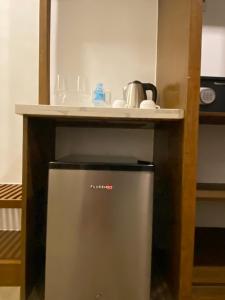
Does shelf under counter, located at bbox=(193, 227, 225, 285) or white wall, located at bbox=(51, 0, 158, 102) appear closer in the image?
→ shelf under counter, located at bbox=(193, 227, 225, 285)

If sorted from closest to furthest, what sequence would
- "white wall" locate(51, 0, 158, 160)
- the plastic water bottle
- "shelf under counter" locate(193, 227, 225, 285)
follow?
"shelf under counter" locate(193, 227, 225, 285), the plastic water bottle, "white wall" locate(51, 0, 158, 160)

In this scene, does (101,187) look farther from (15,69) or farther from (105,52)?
(15,69)

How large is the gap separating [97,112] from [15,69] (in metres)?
0.84

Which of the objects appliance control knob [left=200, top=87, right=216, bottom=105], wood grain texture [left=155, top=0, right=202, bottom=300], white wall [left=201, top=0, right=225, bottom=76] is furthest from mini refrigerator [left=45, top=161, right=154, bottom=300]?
white wall [left=201, top=0, right=225, bottom=76]

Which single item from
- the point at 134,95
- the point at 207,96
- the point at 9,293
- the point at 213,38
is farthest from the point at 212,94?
the point at 9,293

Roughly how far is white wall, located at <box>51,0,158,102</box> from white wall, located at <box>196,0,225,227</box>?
0.95 ft

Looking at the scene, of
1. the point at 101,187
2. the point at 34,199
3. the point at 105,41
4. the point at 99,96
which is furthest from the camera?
the point at 105,41

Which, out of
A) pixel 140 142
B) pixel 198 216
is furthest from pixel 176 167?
pixel 198 216

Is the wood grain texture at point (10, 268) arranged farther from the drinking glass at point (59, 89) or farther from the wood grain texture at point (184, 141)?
the drinking glass at point (59, 89)

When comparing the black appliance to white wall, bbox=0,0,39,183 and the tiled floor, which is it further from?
the tiled floor

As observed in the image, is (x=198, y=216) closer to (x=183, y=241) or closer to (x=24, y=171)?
(x=183, y=241)

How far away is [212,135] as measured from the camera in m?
1.40

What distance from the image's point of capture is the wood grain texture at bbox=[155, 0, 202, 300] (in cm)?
81

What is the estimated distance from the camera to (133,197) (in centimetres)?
85
